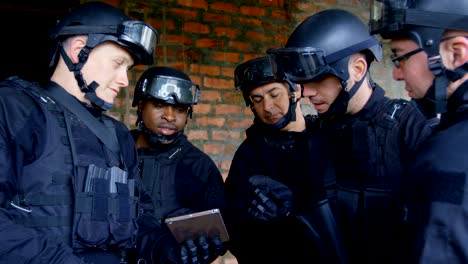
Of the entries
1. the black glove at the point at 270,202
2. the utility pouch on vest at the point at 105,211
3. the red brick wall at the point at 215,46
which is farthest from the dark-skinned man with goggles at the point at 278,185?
the red brick wall at the point at 215,46

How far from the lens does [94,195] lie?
2.00 meters

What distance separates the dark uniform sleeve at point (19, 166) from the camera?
173 centimetres

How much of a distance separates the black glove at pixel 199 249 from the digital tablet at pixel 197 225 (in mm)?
26

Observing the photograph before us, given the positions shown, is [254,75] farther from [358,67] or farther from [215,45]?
[215,45]

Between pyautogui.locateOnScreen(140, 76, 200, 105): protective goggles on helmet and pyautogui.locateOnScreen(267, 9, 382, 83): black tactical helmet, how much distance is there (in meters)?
0.93

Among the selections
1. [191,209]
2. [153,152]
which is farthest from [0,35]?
[191,209]

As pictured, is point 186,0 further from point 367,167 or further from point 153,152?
point 367,167

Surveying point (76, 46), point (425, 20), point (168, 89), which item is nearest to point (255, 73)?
point (168, 89)

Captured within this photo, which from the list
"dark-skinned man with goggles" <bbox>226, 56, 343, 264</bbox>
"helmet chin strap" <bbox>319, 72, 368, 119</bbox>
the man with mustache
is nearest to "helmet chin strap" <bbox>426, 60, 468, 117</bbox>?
"helmet chin strap" <bbox>319, 72, 368, 119</bbox>

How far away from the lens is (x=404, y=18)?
1656 mm

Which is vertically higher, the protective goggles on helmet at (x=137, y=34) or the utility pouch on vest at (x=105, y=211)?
the protective goggles on helmet at (x=137, y=34)

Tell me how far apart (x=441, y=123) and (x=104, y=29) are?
143cm

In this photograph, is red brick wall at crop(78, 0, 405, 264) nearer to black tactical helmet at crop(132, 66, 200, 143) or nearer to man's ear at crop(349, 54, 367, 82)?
black tactical helmet at crop(132, 66, 200, 143)

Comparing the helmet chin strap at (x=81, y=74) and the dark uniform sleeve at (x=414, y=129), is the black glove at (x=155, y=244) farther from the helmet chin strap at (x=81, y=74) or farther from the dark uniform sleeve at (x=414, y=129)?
the dark uniform sleeve at (x=414, y=129)
